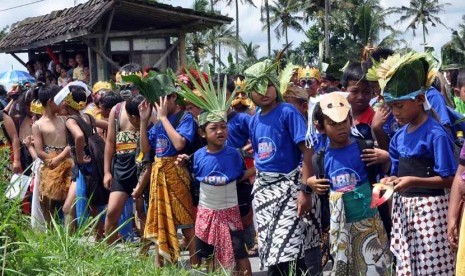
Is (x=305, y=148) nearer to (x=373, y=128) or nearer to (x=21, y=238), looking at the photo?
(x=373, y=128)

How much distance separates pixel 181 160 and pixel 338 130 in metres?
1.84

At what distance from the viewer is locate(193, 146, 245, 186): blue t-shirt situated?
6273 millimetres

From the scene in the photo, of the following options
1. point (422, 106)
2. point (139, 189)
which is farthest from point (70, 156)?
point (422, 106)

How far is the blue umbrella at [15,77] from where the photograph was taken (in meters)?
17.0

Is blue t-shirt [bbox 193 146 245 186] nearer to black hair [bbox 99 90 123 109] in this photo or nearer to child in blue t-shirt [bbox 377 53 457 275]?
child in blue t-shirt [bbox 377 53 457 275]

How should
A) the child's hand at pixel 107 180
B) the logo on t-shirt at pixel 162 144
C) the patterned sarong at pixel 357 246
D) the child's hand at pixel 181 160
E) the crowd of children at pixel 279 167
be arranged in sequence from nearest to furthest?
1. the crowd of children at pixel 279 167
2. the patterned sarong at pixel 357 246
3. the child's hand at pixel 181 160
4. the logo on t-shirt at pixel 162 144
5. the child's hand at pixel 107 180

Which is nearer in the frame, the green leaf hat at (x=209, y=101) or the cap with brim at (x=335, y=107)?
the cap with brim at (x=335, y=107)

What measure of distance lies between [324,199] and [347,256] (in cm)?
83

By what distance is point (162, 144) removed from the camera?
680 centimetres

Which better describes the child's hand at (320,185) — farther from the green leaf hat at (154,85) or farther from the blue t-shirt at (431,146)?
the green leaf hat at (154,85)

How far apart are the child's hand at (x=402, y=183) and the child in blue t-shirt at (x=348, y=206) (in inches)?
23.4

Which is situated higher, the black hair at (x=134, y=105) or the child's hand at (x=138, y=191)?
the black hair at (x=134, y=105)

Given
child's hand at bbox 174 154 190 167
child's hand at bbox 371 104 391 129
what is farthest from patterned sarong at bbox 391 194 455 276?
child's hand at bbox 174 154 190 167

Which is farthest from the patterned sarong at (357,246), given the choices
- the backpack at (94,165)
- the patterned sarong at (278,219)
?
the backpack at (94,165)
